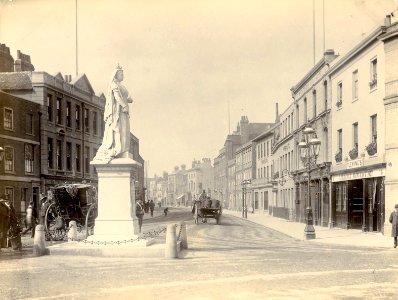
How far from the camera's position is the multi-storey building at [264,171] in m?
61.0

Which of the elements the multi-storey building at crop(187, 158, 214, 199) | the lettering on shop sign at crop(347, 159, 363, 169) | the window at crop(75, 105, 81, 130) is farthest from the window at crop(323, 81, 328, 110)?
the multi-storey building at crop(187, 158, 214, 199)

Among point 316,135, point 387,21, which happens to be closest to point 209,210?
point 316,135

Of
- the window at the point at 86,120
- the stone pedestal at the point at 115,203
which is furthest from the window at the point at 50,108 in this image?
the stone pedestal at the point at 115,203

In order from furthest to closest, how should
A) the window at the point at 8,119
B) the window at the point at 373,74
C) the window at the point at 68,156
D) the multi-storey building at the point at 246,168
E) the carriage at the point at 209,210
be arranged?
1. the multi-storey building at the point at 246,168
2. the window at the point at 68,156
3. the window at the point at 8,119
4. the carriage at the point at 209,210
5. the window at the point at 373,74

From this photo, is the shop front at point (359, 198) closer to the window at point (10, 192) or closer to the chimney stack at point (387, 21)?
A: the chimney stack at point (387, 21)

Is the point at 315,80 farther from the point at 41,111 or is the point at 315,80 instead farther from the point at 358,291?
the point at 358,291

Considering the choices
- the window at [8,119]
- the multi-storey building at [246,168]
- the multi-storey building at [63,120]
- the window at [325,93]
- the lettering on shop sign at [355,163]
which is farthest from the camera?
the multi-storey building at [246,168]

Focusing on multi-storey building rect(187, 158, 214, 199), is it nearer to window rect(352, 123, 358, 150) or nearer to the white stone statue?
window rect(352, 123, 358, 150)

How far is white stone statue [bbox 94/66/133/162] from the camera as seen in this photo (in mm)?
15539

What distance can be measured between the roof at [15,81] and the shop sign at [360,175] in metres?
21.6

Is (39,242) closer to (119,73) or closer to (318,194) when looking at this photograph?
(119,73)

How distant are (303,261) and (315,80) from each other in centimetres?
2325

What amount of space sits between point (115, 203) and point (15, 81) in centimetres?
2655

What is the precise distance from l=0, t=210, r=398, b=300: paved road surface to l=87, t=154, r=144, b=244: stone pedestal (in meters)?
1.16
